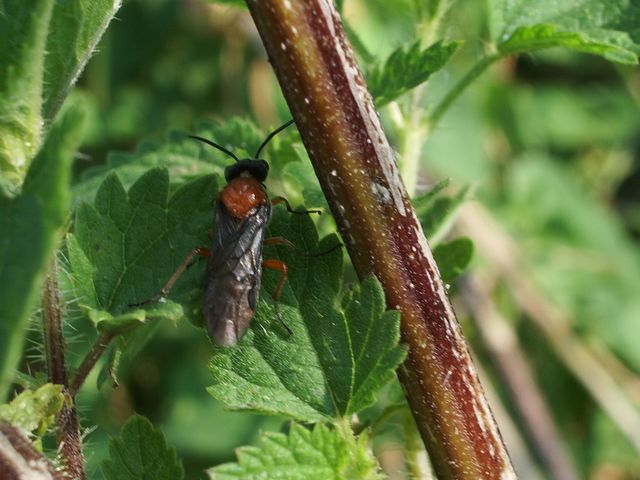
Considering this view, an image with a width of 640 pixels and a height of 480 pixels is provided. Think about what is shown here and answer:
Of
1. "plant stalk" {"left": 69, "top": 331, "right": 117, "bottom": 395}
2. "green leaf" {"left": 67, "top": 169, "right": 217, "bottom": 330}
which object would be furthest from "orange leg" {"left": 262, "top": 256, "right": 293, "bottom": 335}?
"plant stalk" {"left": 69, "top": 331, "right": 117, "bottom": 395}

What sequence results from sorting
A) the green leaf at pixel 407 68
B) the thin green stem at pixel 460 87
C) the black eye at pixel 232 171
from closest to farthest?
the green leaf at pixel 407 68
the thin green stem at pixel 460 87
the black eye at pixel 232 171

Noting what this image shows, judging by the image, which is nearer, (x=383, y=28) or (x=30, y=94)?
(x=30, y=94)

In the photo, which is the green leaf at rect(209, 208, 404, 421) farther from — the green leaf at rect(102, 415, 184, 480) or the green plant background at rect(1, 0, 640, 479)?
the green plant background at rect(1, 0, 640, 479)

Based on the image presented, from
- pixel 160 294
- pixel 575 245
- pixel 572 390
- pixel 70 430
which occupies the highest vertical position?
pixel 160 294

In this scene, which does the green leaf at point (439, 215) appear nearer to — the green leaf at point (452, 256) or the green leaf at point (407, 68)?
the green leaf at point (452, 256)

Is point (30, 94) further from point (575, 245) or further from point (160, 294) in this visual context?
point (575, 245)

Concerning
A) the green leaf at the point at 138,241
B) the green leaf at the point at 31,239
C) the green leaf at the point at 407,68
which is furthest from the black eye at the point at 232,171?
the green leaf at the point at 31,239

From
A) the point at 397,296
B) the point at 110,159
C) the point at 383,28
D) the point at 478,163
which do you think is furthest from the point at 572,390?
the point at 397,296
